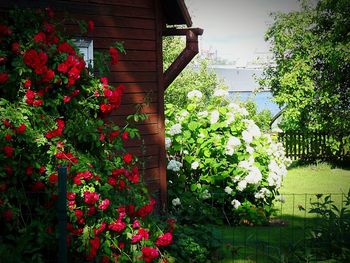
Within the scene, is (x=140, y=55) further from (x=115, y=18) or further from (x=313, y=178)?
(x=313, y=178)

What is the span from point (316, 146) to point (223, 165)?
8698mm

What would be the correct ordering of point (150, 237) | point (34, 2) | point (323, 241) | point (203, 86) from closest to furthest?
point (150, 237) → point (323, 241) → point (34, 2) → point (203, 86)

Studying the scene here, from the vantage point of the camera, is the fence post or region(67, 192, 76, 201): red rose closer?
the fence post

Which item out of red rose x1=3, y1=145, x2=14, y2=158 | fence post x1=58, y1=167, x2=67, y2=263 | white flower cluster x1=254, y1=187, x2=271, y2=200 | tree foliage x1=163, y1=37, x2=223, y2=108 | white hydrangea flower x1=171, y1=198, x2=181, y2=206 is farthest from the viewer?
tree foliage x1=163, y1=37, x2=223, y2=108

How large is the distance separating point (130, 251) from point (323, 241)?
2.36 m

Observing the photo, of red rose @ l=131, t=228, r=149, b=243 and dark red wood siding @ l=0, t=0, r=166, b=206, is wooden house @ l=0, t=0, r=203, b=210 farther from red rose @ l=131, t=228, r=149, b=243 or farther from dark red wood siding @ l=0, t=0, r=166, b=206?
red rose @ l=131, t=228, r=149, b=243

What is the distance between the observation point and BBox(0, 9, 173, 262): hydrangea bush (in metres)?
4.41

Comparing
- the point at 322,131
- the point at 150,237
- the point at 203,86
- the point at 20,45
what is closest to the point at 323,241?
the point at 150,237

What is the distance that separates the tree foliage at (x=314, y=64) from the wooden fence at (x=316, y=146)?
1.05ft

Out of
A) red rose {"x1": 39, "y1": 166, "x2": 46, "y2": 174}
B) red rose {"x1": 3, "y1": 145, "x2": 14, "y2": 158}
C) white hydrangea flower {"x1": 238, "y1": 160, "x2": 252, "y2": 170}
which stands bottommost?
white hydrangea flower {"x1": 238, "y1": 160, "x2": 252, "y2": 170}

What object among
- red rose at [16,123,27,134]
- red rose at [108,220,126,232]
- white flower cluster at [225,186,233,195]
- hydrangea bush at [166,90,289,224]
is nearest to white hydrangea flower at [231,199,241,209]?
hydrangea bush at [166,90,289,224]

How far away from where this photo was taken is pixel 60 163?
4.60m

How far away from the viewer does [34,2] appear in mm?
6438

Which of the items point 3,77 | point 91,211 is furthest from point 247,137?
A: point 3,77
